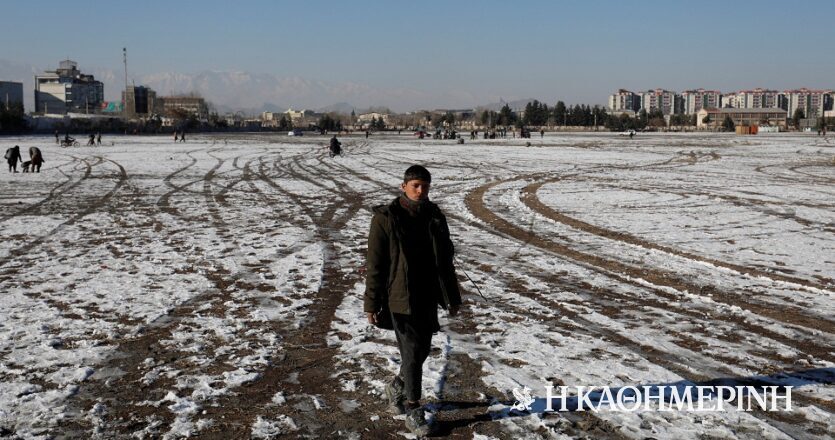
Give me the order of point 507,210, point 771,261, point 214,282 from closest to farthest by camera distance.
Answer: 1. point 214,282
2. point 771,261
3. point 507,210

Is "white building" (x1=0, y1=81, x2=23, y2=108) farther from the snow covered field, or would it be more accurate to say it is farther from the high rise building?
the snow covered field

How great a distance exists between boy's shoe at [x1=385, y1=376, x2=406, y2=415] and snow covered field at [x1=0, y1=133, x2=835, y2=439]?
0.52 feet

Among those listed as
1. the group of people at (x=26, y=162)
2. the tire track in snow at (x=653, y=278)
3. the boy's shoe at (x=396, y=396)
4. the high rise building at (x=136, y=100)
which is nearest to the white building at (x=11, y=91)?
the high rise building at (x=136, y=100)

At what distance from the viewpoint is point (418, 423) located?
4668mm

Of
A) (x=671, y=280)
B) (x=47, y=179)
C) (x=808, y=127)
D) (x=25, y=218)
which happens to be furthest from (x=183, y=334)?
(x=808, y=127)

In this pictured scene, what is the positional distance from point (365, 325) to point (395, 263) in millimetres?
2786

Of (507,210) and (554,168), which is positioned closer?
(507,210)

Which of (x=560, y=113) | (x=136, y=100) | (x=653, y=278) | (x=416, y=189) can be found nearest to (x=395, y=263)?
(x=416, y=189)

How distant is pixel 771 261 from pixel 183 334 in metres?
8.22

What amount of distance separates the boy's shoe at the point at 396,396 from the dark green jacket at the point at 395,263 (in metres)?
0.69

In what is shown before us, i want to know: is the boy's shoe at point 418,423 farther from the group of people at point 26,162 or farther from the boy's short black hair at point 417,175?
the group of people at point 26,162

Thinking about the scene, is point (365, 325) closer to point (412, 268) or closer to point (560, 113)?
point (412, 268)

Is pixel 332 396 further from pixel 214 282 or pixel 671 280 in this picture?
pixel 671 280

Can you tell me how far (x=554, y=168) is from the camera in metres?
31.2
